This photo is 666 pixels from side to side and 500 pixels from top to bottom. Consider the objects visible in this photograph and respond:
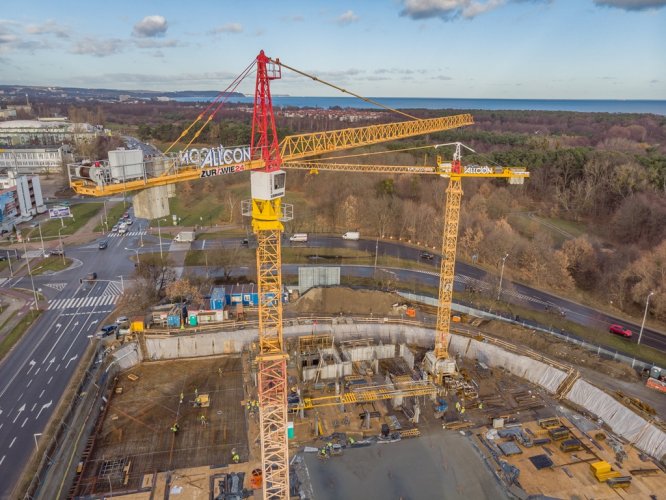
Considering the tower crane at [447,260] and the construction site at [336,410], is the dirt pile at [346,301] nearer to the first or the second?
the construction site at [336,410]

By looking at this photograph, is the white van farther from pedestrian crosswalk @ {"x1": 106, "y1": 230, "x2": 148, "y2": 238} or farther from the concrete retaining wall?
the concrete retaining wall

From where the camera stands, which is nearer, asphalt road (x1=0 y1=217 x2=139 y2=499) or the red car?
asphalt road (x1=0 y1=217 x2=139 y2=499)

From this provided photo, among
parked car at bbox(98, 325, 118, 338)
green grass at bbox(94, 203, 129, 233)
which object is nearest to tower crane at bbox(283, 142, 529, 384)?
parked car at bbox(98, 325, 118, 338)

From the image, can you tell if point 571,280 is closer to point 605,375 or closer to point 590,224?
point 605,375

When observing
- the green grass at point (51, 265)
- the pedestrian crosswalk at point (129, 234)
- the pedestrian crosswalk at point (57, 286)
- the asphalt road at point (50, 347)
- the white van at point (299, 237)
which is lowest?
the asphalt road at point (50, 347)

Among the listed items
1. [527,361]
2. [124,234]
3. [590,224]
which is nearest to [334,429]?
[527,361]

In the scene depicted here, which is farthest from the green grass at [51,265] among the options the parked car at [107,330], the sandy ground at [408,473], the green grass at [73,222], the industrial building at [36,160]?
the industrial building at [36,160]
